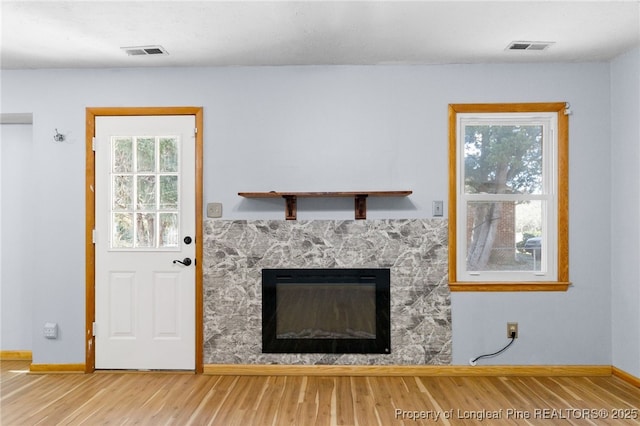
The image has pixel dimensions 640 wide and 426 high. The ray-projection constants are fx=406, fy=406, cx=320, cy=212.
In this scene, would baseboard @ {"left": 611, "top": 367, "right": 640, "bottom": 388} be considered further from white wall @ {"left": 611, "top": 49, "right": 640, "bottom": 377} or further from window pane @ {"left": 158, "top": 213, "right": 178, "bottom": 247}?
window pane @ {"left": 158, "top": 213, "right": 178, "bottom": 247}

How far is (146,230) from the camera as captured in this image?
3.38 meters

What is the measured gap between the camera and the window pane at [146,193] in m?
3.38

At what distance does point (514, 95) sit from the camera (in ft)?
10.8

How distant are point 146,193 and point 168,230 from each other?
36 cm

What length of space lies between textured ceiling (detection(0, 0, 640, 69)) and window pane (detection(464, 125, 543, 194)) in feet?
1.88

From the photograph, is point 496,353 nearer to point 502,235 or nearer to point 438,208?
point 502,235

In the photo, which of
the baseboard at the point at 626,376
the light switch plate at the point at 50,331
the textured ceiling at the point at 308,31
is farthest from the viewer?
the light switch plate at the point at 50,331

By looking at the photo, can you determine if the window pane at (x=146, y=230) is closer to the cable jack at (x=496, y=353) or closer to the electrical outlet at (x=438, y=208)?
the electrical outlet at (x=438, y=208)

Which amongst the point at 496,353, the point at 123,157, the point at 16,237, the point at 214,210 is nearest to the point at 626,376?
the point at 496,353

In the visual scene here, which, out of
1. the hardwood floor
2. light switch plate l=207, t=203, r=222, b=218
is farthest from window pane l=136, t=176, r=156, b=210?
the hardwood floor

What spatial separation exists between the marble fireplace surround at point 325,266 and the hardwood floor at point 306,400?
0.20 m

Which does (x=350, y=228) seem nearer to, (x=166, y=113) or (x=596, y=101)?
(x=166, y=113)

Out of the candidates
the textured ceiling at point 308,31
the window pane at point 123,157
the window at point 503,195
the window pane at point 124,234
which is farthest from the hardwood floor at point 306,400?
the textured ceiling at point 308,31

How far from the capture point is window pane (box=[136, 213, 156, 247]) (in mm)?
3375
